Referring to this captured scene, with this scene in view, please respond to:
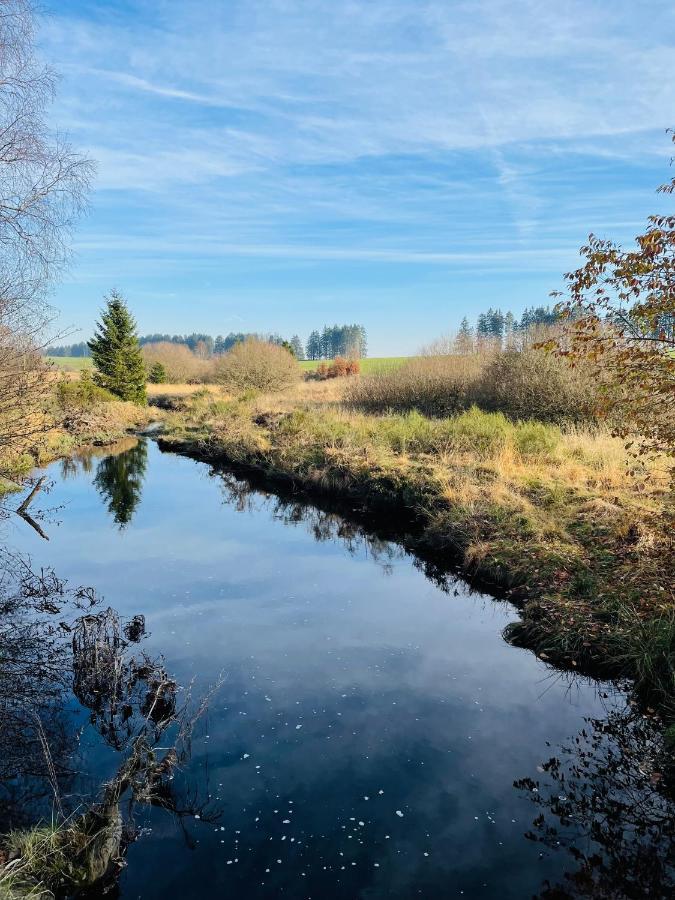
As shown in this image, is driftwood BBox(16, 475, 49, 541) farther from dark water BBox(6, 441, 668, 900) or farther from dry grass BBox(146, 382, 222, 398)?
dry grass BBox(146, 382, 222, 398)

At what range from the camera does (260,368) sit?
4138 cm

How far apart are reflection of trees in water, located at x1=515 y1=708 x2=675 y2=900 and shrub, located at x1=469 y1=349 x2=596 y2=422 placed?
46.3 feet

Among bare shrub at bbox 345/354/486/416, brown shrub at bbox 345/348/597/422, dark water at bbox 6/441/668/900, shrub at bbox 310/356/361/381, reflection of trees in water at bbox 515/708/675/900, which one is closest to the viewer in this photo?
reflection of trees in water at bbox 515/708/675/900

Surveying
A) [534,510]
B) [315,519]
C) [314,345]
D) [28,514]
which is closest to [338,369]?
[315,519]

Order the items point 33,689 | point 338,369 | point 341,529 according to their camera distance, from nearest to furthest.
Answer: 1. point 33,689
2. point 341,529
3. point 338,369

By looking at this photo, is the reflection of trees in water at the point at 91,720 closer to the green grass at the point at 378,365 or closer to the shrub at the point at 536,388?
the shrub at the point at 536,388

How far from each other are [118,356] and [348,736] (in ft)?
123

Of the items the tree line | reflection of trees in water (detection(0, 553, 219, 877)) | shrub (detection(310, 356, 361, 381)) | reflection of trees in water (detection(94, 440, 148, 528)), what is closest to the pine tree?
reflection of trees in water (detection(94, 440, 148, 528))

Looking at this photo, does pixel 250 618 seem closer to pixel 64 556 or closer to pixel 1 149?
pixel 64 556

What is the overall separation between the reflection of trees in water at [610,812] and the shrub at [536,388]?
14109 mm

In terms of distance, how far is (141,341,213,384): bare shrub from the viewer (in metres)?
60.2

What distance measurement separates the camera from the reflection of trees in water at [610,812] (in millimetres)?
4305

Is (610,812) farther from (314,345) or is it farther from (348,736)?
(314,345)

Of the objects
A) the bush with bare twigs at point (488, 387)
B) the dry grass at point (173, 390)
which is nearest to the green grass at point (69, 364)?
the dry grass at point (173, 390)
